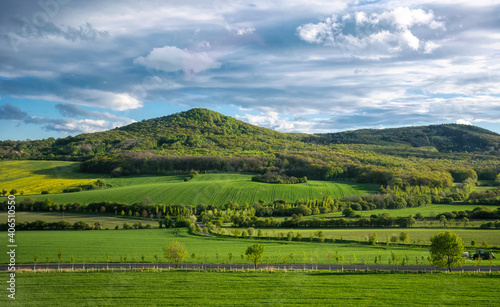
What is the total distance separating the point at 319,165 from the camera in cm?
14700

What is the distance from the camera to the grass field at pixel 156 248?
49.6m

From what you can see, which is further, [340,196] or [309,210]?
[340,196]

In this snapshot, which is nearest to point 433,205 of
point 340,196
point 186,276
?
point 340,196

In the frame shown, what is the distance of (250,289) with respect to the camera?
34750 mm

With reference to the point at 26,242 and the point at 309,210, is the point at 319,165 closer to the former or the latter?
the point at 309,210

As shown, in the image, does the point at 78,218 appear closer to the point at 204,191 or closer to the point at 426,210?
the point at 204,191

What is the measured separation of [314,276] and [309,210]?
54681 mm

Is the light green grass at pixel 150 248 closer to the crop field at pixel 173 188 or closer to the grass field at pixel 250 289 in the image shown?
the grass field at pixel 250 289

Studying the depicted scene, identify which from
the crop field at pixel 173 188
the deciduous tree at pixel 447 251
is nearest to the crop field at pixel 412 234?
the deciduous tree at pixel 447 251

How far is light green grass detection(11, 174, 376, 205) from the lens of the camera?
104312 mm

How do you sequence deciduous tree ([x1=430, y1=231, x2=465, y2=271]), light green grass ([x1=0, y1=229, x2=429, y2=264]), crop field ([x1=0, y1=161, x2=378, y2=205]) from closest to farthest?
deciduous tree ([x1=430, y1=231, x2=465, y2=271]) → light green grass ([x1=0, y1=229, x2=429, y2=264]) → crop field ([x1=0, y1=161, x2=378, y2=205])

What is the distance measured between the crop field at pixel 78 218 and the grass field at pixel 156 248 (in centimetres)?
997

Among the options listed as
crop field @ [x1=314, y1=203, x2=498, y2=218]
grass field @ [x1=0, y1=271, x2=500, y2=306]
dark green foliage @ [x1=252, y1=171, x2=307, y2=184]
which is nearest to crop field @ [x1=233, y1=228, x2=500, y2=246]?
crop field @ [x1=314, y1=203, x2=498, y2=218]

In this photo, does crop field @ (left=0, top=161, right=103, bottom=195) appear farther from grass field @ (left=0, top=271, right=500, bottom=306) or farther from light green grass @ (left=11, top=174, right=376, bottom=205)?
grass field @ (left=0, top=271, right=500, bottom=306)
